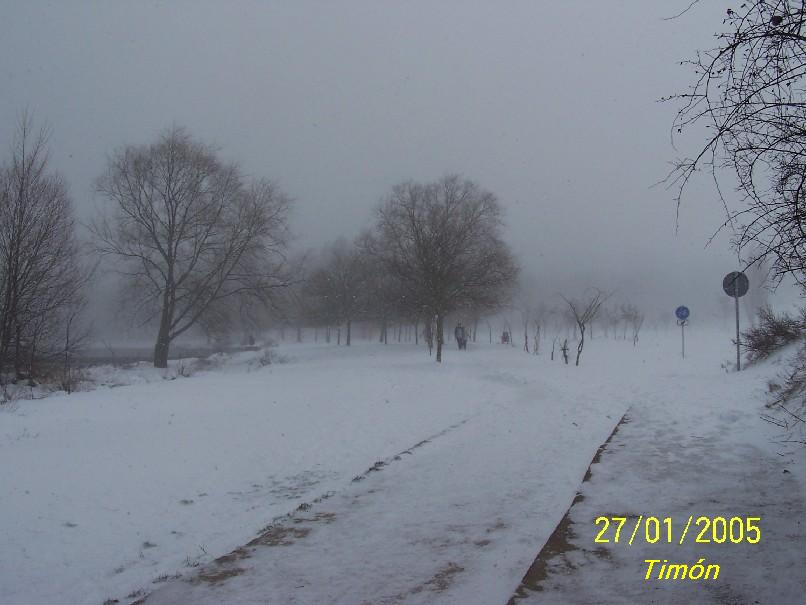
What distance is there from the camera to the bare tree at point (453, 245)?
31.1 metres

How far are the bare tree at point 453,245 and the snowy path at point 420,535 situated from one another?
70.3ft

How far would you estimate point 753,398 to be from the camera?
10398mm

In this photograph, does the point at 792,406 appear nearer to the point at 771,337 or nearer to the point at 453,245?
the point at 771,337

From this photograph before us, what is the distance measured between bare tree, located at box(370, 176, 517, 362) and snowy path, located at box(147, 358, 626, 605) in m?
21.4

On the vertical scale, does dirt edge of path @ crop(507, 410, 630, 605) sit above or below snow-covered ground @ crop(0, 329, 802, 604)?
above

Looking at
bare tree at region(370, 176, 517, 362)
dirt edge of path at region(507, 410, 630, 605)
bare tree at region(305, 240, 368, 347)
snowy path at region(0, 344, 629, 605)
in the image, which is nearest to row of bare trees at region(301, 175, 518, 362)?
bare tree at region(370, 176, 517, 362)

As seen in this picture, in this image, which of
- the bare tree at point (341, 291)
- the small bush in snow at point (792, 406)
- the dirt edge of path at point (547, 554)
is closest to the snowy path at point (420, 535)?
the dirt edge of path at point (547, 554)

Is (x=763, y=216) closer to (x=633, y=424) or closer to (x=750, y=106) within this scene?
(x=750, y=106)

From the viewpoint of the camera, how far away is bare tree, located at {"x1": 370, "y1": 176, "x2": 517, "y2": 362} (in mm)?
31062

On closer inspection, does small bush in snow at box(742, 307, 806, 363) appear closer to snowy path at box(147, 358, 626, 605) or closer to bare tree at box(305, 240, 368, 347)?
snowy path at box(147, 358, 626, 605)

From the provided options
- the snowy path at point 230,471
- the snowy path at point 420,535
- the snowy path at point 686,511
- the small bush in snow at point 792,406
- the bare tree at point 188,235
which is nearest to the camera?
the snowy path at point 686,511

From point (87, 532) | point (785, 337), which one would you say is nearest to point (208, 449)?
point (87, 532)

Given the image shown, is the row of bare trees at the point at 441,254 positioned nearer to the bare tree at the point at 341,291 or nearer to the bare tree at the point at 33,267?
the bare tree at the point at 341,291

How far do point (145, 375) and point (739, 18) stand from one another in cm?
2413
